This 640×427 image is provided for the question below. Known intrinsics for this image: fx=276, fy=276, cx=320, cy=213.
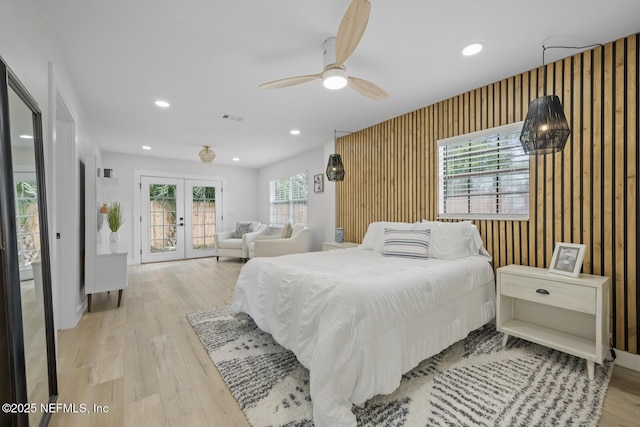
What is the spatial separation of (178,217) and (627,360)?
750cm

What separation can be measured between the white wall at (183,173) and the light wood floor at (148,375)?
314 cm

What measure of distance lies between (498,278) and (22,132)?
333 centimetres

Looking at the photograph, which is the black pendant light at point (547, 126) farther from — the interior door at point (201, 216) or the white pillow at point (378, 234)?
the interior door at point (201, 216)

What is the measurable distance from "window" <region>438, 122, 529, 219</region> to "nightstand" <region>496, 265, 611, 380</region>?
676 mm

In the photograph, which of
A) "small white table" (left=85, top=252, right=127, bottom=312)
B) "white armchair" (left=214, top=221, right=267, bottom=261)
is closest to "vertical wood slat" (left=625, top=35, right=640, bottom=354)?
"small white table" (left=85, top=252, right=127, bottom=312)

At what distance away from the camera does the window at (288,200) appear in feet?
20.3

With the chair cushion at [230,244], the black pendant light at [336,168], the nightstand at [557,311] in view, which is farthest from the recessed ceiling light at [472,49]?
the chair cushion at [230,244]

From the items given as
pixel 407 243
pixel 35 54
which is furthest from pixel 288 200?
pixel 35 54

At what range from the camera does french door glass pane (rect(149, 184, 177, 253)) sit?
6441 mm

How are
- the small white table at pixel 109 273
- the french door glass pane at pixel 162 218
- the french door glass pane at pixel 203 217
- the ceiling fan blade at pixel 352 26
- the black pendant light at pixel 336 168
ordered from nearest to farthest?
1. the ceiling fan blade at pixel 352 26
2. the small white table at pixel 109 273
3. the black pendant light at pixel 336 168
4. the french door glass pane at pixel 162 218
5. the french door glass pane at pixel 203 217

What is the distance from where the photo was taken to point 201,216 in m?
7.10

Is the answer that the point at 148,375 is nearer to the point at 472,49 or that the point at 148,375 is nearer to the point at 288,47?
the point at 288,47

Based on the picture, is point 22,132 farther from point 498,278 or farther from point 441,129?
point 441,129

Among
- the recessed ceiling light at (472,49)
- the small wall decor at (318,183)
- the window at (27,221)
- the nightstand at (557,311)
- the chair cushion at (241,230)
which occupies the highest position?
the recessed ceiling light at (472,49)
